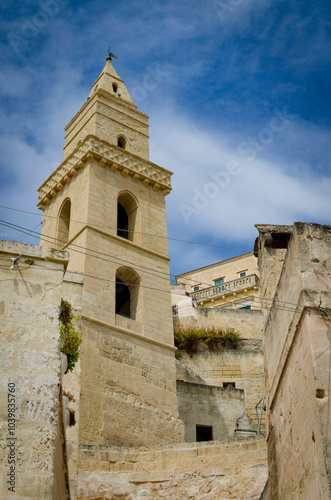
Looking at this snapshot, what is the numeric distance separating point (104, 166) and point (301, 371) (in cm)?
1668

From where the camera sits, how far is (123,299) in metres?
23.9

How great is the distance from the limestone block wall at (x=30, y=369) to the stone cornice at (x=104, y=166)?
15976 mm

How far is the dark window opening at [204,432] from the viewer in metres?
21.0

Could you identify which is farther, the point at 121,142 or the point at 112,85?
the point at 112,85

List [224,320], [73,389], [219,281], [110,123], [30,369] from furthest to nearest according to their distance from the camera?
1. [219,281]
2. [224,320]
3. [110,123]
4. [73,389]
5. [30,369]

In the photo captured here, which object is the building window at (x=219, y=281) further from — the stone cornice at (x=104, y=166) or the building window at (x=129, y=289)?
the building window at (x=129, y=289)

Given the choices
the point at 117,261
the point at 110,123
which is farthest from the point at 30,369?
the point at 110,123

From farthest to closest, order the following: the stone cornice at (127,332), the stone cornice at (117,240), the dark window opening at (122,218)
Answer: the dark window opening at (122,218) → the stone cornice at (117,240) → the stone cornice at (127,332)

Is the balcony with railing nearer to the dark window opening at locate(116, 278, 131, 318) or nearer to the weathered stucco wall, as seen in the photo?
the dark window opening at locate(116, 278, 131, 318)

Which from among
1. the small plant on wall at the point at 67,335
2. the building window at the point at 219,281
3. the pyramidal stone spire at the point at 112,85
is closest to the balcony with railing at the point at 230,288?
the building window at the point at 219,281

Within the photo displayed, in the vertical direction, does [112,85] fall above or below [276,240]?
above

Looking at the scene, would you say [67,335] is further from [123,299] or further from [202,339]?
[202,339]

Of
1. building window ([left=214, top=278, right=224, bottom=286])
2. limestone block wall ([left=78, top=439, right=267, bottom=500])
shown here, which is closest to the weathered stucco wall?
limestone block wall ([left=78, top=439, right=267, bottom=500])

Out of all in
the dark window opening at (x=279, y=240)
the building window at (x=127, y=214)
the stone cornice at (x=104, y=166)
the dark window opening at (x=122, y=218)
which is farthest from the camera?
the dark window opening at (x=122, y=218)
